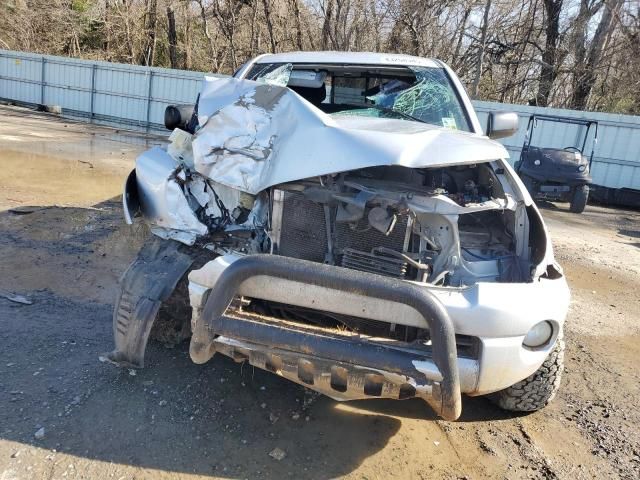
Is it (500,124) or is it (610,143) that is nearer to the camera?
(500,124)

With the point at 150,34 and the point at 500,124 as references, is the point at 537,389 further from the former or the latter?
the point at 150,34

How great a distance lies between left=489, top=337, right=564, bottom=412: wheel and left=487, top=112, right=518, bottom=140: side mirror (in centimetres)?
175

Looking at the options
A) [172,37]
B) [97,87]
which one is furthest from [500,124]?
[172,37]

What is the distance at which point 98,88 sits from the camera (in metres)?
17.8

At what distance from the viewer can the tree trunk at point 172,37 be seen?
21.7 m

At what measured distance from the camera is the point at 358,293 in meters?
2.14

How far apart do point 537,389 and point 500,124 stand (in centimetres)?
199

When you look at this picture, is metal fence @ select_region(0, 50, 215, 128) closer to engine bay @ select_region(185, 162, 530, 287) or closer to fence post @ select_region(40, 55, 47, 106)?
fence post @ select_region(40, 55, 47, 106)

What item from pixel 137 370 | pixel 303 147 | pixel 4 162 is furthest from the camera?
pixel 4 162

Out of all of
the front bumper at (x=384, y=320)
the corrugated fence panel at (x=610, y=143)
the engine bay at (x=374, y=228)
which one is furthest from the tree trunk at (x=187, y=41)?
the front bumper at (x=384, y=320)

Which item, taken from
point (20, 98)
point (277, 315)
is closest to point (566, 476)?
point (277, 315)

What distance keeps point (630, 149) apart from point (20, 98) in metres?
19.8

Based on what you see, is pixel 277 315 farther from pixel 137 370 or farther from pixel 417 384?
pixel 137 370

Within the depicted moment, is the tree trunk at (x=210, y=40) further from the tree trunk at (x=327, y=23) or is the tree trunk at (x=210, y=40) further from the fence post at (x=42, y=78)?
the fence post at (x=42, y=78)
